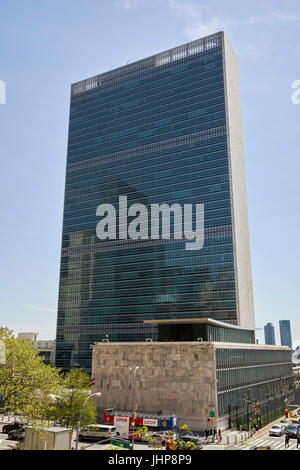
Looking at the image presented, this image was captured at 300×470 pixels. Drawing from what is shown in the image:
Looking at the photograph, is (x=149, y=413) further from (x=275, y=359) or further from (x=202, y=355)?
(x=275, y=359)

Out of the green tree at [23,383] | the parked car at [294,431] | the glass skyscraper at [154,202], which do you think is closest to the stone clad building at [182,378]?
the parked car at [294,431]

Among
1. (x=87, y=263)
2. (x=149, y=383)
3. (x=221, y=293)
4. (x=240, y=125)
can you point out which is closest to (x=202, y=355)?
(x=149, y=383)

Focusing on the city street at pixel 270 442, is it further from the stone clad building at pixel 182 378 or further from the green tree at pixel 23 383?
the green tree at pixel 23 383

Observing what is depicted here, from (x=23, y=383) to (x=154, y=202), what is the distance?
122 m

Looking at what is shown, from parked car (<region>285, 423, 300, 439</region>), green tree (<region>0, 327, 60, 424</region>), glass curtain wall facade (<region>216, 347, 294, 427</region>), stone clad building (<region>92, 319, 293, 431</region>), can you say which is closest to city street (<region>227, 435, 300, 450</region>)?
parked car (<region>285, 423, 300, 439</region>)

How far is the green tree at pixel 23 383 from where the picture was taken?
41.5 m

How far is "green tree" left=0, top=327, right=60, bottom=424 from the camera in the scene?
41469 millimetres

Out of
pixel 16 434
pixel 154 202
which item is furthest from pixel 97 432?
pixel 154 202

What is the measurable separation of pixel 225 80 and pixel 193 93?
48.5 feet

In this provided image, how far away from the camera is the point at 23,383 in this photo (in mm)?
43000

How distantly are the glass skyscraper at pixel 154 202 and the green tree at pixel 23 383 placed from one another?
97.2 m

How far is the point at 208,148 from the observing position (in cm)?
14975

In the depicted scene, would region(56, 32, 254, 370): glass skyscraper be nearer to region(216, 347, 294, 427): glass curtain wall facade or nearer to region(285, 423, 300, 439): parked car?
region(216, 347, 294, 427): glass curtain wall facade

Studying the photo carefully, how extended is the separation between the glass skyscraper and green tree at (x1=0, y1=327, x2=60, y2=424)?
3828 inches
